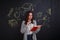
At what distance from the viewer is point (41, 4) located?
8.87 ft

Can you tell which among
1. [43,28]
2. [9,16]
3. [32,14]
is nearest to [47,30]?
[43,28]

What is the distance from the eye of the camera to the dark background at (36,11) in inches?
103

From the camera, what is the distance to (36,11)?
106 inches

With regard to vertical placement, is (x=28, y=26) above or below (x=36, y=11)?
below

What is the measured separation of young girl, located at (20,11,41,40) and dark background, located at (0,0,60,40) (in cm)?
6

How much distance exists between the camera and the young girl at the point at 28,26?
8.74 feet

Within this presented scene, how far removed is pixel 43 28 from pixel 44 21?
3.7 inches

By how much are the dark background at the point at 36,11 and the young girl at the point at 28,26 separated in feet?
0.20

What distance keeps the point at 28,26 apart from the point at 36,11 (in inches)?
8.9

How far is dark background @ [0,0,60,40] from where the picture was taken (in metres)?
2.62

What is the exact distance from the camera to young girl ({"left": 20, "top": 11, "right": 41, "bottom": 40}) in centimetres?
266

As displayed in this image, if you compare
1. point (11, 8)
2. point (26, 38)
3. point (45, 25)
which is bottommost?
point (26, 38)

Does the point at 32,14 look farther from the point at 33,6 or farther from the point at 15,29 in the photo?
the point at 15,29

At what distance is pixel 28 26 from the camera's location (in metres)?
2.67
